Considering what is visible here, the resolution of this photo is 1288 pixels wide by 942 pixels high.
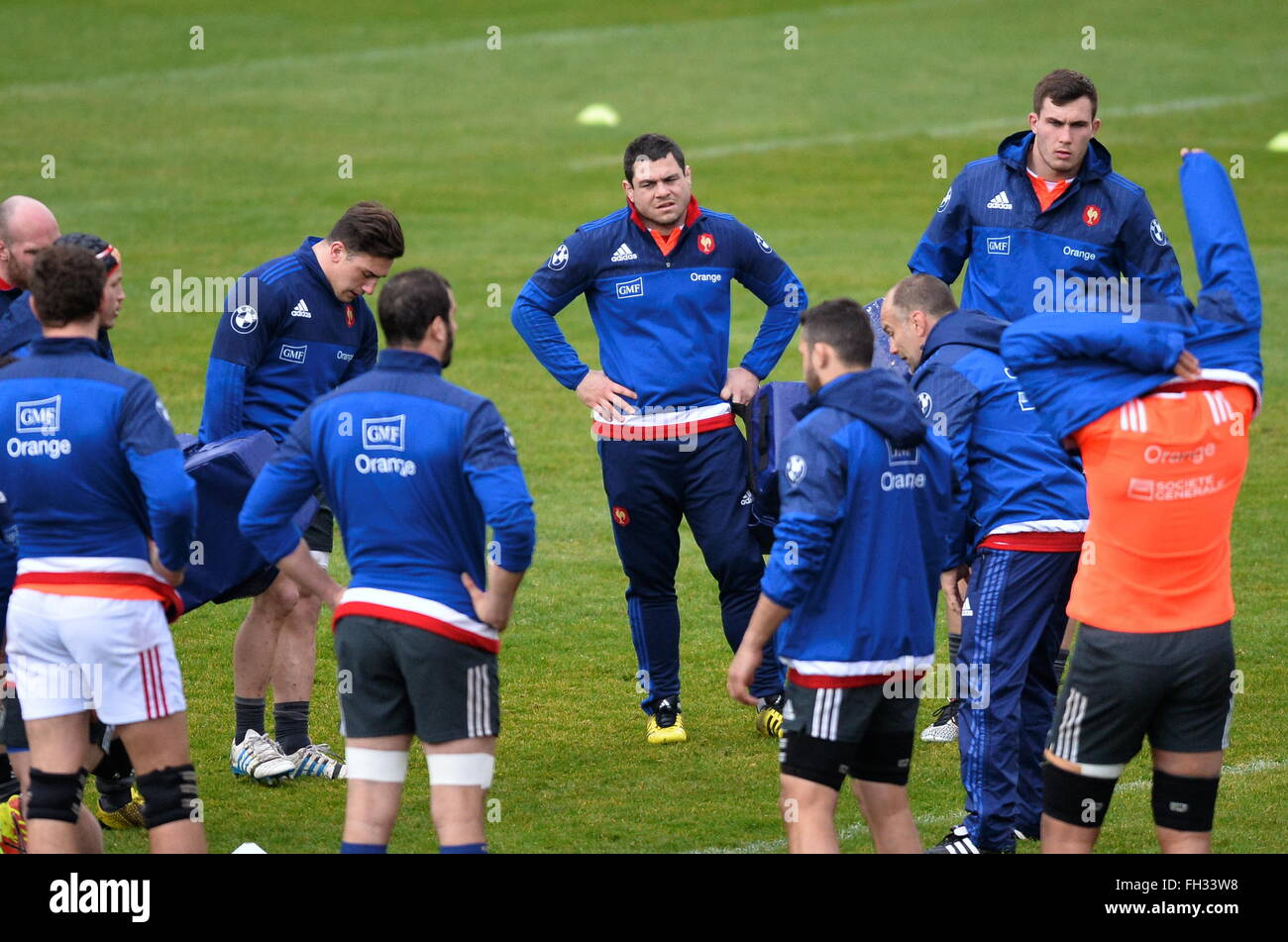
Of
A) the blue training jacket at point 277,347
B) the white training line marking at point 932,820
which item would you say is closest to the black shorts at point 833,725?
the white training line marking at point 932,820

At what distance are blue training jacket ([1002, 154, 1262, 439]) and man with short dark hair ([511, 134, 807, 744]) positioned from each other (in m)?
2.96

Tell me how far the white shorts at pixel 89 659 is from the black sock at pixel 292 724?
2189mm

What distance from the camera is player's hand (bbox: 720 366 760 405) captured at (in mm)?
8492

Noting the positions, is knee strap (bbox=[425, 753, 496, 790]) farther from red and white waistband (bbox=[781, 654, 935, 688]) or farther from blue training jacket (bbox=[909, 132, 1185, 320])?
Result: blue training jacket (bbox=[909, 132, 1185, 320])

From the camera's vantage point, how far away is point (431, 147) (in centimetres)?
2858

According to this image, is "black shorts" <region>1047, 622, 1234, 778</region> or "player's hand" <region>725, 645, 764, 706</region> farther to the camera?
"player's hand" <region>725, 645, 764, 706</region>

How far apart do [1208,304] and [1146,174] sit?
21.4 meters

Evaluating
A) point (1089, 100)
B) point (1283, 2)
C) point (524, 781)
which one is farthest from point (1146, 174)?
point (524, 781)

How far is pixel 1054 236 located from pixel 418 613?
12.7 ft

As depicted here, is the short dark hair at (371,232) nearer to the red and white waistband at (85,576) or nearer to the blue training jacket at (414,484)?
the blue training jacket at (414,484)

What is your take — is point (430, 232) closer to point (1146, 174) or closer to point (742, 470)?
point (1146, 174)

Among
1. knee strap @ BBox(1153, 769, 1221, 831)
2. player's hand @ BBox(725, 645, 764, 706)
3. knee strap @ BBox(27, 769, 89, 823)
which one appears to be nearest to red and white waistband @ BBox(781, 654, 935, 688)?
player's hand @ BBox(725, 645, 764, 706)

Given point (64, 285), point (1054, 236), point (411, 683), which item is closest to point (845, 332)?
point (411, 683)

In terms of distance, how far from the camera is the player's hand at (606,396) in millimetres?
8406
